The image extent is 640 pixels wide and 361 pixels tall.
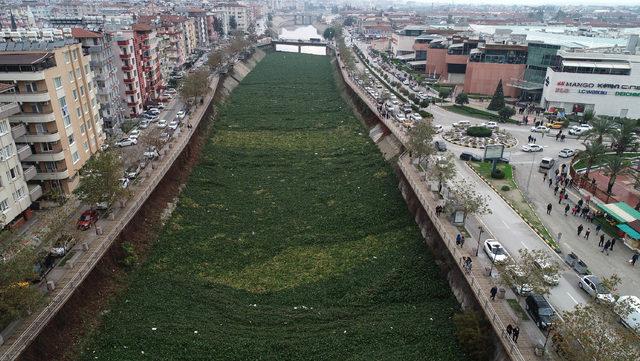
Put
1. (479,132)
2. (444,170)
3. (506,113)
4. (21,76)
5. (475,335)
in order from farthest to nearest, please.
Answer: (506,113) < (479,132) < (444,170) < (21,76) < (475,335)

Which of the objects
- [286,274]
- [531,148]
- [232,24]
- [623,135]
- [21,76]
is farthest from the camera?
[232,24]

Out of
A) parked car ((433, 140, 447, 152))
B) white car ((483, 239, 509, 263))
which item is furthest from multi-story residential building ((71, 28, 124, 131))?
white car ((483, 239, 509, 263))

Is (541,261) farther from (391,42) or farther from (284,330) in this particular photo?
(391,42)

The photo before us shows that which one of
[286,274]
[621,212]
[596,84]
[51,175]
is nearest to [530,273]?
[621,212]

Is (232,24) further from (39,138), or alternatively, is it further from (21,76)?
(39,138)

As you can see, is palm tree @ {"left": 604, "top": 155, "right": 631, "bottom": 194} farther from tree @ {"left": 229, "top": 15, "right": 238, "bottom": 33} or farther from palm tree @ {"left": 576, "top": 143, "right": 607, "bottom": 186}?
tree @ {"left": 229, "top": 15, "right": 238, "bottom": 33}

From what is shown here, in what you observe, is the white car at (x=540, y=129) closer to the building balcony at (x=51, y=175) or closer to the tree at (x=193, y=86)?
the tree at (x=193, y=86)

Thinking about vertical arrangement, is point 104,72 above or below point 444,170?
above
